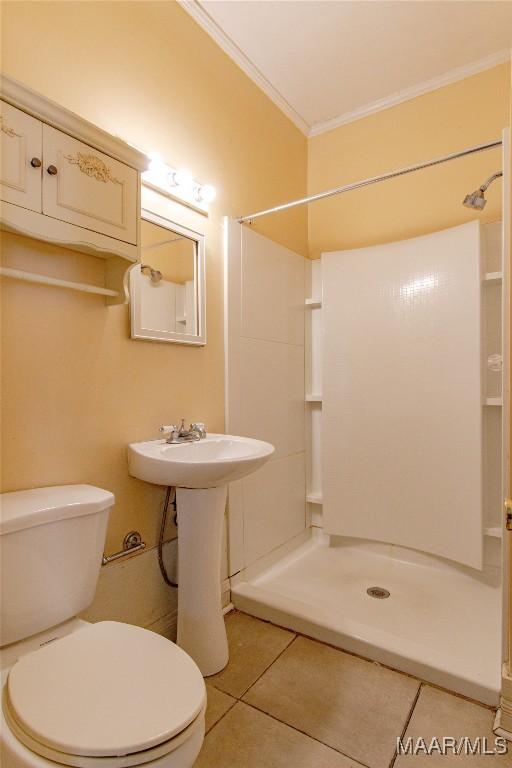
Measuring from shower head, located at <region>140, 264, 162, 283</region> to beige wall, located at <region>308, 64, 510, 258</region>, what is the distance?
1335 millimetres

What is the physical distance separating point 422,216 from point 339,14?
104 centimetres

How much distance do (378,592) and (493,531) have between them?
2.14ft

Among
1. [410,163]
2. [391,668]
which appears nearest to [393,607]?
[391,668]

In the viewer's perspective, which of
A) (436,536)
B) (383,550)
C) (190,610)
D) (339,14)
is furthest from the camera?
(383,550)

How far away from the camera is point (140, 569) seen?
1.60 metres

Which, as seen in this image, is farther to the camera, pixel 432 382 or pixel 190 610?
pixel 432 382

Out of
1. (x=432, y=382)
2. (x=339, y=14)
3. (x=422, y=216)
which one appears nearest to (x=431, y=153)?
(x=422, y=216)

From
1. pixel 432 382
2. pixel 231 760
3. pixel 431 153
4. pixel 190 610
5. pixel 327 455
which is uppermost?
pixel 431 153

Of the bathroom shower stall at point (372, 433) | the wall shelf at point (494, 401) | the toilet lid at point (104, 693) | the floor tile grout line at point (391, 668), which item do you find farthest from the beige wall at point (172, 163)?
the wall shelf at point (494, 401)

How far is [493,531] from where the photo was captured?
206cm

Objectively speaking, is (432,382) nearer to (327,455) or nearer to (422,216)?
(327,455)

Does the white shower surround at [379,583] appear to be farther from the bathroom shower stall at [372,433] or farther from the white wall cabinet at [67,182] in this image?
the white wall cabinet at [67,182]

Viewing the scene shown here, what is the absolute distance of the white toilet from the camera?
2.52 ft

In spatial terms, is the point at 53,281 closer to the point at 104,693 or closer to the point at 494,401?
the point at 104,693
